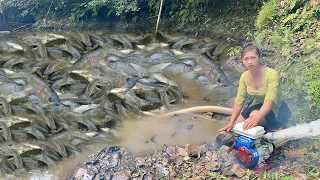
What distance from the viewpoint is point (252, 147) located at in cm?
428

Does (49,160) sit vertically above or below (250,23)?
below

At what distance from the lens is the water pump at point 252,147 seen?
4274mm

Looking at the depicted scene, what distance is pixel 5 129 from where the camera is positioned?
281 inches

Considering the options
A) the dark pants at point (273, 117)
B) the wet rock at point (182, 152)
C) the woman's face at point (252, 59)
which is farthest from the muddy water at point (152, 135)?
the woman's face at point (252, 59)

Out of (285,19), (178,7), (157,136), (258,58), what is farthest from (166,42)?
(258,58)

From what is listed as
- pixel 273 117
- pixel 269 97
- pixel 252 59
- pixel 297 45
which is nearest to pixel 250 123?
pixel 269 97

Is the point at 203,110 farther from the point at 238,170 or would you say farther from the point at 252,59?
the point at 252,59

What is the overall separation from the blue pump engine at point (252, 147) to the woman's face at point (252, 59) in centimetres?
79

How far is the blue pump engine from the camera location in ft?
14.0

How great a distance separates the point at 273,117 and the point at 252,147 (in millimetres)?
764

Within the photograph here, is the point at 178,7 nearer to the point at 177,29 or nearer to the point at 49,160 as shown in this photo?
the point at 177,29

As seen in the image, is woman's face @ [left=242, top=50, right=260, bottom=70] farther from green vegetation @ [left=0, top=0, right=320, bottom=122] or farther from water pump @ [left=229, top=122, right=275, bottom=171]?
green vegetation @ [left=0, top=0, right=320, bottom=122]

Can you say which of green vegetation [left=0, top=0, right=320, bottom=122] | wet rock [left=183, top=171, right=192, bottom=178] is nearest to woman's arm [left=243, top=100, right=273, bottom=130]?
wet rock [left=183, top=171, right=192, bottom=178]

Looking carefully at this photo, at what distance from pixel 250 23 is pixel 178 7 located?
321cm
